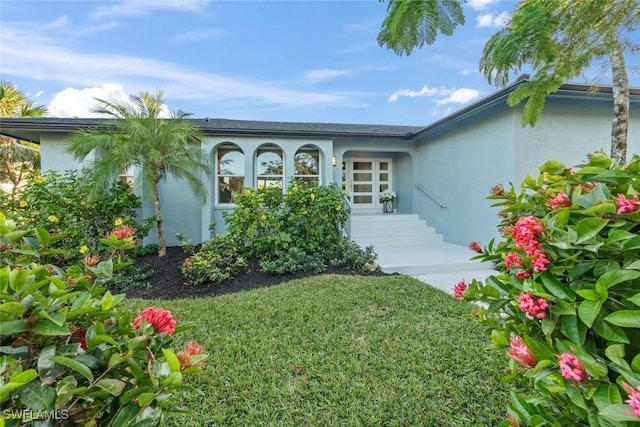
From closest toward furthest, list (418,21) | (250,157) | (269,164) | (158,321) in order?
(158,321) → (418,21) → (250,157) → (269,164)

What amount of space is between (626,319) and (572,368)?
22cm

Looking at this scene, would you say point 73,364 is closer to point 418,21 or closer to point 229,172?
point 418,21

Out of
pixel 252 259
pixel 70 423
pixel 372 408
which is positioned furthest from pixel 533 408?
pixel 252 259

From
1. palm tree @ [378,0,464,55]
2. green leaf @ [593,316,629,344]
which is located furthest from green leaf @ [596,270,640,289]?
palm tree @ [378,0,464,55]

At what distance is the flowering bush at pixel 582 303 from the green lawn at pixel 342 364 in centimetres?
143

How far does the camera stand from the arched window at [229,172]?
394 inches

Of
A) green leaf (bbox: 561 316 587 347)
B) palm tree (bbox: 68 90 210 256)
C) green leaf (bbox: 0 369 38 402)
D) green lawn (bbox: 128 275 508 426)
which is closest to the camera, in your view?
green leaf (bbox: 0 369 38 402)

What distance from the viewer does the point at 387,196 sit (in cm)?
1273

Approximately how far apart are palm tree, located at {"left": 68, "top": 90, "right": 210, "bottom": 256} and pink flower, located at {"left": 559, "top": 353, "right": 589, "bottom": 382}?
7723 mm

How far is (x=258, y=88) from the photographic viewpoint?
1498 cm

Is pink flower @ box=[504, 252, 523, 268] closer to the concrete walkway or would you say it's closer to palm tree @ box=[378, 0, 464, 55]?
palm tree @ box=[378, 0, 464, 55]

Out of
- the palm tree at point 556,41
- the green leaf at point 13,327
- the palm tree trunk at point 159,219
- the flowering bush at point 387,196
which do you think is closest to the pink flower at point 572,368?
the green leaf at point 13,327

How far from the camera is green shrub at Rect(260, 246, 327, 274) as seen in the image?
6445 millimetres

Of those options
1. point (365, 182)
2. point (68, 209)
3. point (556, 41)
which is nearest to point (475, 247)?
point (556, 41)
